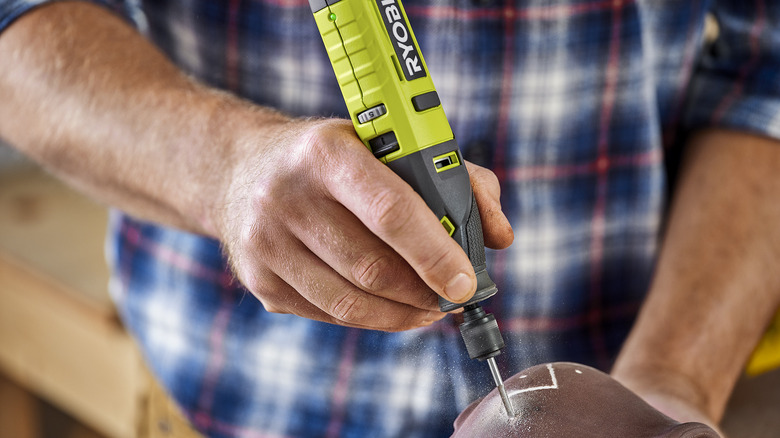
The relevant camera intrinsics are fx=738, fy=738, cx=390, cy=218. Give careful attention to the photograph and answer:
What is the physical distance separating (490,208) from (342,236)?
90 mm

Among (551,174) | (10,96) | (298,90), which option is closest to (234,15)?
(298,90)

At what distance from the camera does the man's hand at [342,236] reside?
1.34ft

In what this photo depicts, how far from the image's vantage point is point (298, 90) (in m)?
0.75

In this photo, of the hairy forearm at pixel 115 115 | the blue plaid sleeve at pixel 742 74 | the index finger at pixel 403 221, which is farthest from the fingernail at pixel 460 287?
the blue plaid sleeve at pixel 742 74

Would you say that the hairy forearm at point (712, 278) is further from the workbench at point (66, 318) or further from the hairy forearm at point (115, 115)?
the workbench at point (66, 318)

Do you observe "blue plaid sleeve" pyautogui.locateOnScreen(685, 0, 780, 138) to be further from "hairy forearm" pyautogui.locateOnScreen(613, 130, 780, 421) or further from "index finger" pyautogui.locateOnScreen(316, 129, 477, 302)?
"index finger" pyautogui.locateOnScreen(316, 129, 477, 302)

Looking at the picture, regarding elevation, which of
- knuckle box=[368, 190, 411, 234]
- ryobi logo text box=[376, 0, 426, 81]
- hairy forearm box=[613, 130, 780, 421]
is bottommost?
hairy forearm box=[613, 130, 780, 421]

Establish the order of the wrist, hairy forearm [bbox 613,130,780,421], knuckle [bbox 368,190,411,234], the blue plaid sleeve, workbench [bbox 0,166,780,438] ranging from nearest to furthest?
knuckle [bbox 368,190,411,234] < the wrist < hairy forearm [bbox 613,130,780,421] < the blue plaid sleeve < workbench [bbox 0,166,780,438]

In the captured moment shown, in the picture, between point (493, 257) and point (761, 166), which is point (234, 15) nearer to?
point (493, 257)

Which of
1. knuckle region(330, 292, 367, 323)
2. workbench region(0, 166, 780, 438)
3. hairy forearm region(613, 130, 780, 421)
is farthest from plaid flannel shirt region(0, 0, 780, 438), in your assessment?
workbench region(0, 166, 780, 438)

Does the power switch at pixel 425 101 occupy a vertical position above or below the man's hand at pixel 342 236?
above

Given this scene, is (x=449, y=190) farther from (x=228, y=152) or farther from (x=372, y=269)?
(x=228, y=152)

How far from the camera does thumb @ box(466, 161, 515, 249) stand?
0.44 metres

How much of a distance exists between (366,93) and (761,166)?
70 cm
